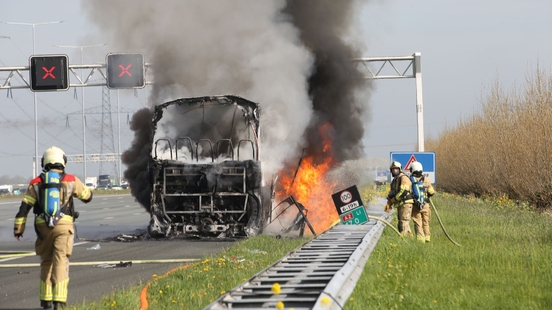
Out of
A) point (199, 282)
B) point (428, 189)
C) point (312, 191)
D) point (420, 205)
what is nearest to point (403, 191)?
point (420, 205)

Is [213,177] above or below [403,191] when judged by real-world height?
above

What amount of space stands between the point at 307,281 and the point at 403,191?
7.89 meters

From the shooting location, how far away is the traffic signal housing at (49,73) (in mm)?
26719

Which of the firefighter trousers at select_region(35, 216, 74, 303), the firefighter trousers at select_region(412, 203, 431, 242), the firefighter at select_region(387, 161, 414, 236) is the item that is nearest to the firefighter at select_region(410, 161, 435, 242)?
the firefighter trousers at select_region(412, 203, 431, 242)

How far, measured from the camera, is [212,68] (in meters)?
23.4

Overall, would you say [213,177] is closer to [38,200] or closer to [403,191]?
[403,191]

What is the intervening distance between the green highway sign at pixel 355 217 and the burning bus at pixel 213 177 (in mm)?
3426

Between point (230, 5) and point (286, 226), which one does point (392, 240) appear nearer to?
point (286, 226)

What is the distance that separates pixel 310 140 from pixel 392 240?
8.83 metres

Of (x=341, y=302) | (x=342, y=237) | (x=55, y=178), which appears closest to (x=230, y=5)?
(x=342, y=237)

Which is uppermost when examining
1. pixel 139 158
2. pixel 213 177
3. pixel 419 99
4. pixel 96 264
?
pixel 419 99

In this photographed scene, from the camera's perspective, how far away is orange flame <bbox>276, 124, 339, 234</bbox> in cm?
2067

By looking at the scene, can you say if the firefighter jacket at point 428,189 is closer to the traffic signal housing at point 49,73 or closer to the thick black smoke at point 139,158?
the thick black smoke at point 139,158

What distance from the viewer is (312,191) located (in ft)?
69.8
